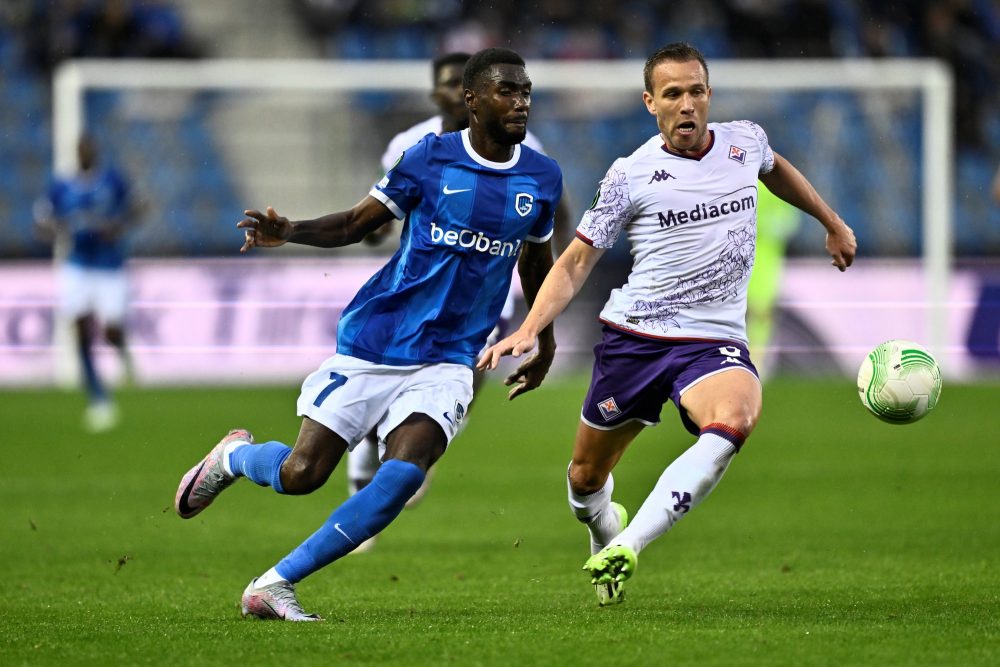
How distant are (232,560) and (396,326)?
247 centimetres

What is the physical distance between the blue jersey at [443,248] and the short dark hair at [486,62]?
0.23 meters

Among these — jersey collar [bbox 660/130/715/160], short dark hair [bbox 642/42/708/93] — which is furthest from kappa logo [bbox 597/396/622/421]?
short dark hair [bbox 642/42/708/93]

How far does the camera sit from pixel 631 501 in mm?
10195

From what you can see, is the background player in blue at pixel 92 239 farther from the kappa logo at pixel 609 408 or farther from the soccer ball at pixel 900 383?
the soccer ball at pixel 900 383

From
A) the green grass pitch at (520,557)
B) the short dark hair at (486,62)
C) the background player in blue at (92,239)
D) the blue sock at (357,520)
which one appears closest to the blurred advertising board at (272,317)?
the background player in blue at (92,239)

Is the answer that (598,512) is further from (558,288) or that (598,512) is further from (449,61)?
(449,61)

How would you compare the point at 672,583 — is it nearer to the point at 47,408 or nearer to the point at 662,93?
the point at 662,93

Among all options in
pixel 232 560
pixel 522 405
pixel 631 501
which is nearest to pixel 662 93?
pixel 232 560

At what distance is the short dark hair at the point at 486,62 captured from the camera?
6.23 metres

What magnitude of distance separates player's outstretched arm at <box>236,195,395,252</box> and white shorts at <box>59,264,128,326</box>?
1048 cm

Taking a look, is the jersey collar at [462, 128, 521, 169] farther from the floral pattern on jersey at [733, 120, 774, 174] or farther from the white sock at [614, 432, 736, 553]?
the white sock at [614, 432, 736, 553]

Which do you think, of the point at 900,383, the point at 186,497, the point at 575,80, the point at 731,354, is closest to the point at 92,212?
the point at 575,80

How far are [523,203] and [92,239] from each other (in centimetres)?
1135

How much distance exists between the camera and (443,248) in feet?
20.5
